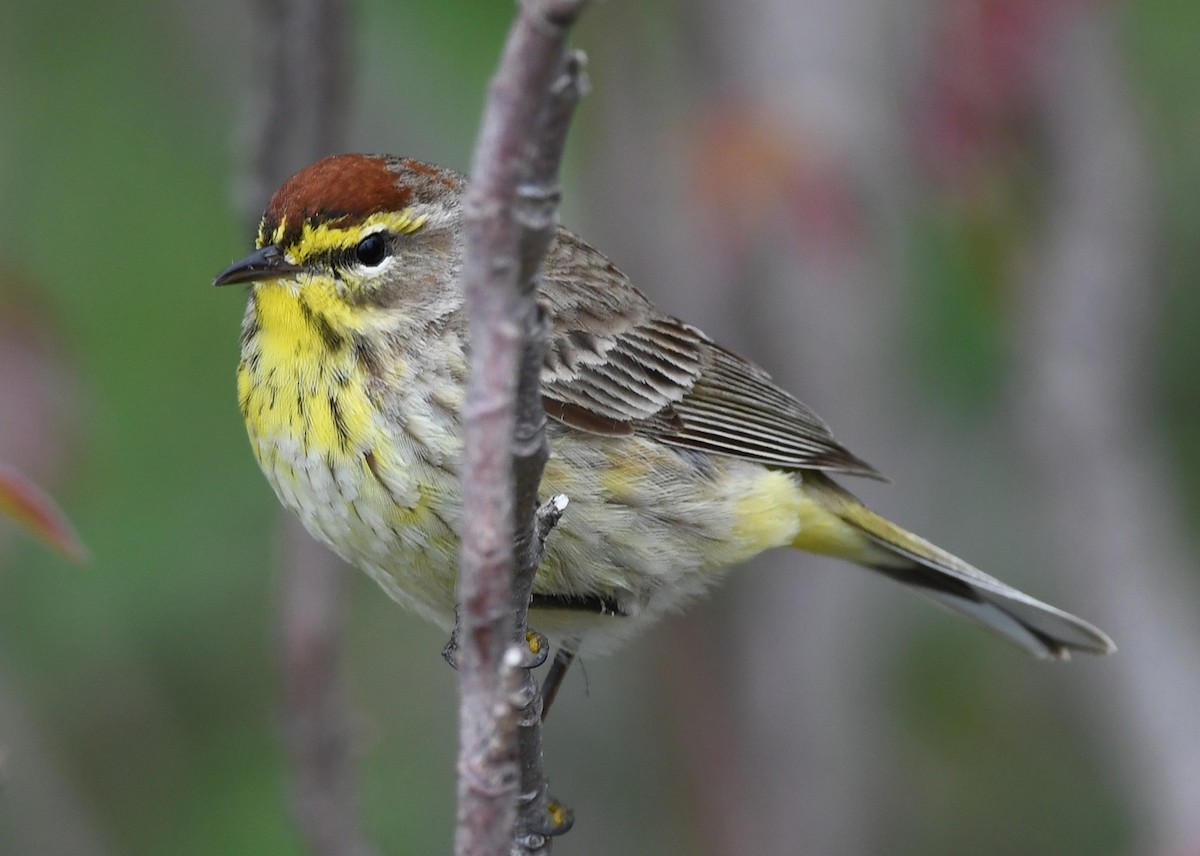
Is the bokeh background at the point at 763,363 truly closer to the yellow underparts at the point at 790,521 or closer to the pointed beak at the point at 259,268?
the pointed beak at the point at 259,268

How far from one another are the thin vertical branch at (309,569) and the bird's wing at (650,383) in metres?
0.73

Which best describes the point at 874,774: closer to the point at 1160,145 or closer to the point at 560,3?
the point at 1160,145

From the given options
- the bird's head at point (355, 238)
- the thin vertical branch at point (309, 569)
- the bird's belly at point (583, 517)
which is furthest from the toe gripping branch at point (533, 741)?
the bird's head at point (355, 238)

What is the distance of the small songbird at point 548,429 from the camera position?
11.7 ft

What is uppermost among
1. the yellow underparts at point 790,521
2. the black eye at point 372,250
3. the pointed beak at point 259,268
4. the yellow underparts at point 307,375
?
the black eye at point 372,250

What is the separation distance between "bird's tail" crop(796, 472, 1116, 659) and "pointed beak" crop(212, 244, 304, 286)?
1.67 metres

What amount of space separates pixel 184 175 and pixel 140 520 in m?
1.76

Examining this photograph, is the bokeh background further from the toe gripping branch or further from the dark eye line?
the toe gripping branch

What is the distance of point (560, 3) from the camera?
1.76 m

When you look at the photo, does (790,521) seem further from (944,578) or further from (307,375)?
(307,375)

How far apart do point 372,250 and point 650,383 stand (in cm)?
86

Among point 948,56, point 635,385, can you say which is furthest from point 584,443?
point 948,56

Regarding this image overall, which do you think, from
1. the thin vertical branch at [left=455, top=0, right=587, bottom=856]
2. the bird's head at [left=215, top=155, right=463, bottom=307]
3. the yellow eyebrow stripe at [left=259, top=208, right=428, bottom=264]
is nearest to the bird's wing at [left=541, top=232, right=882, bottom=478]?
the bird's head at [left=215, top=155, right=463, bottom=307]

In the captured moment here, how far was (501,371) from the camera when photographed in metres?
1.97
